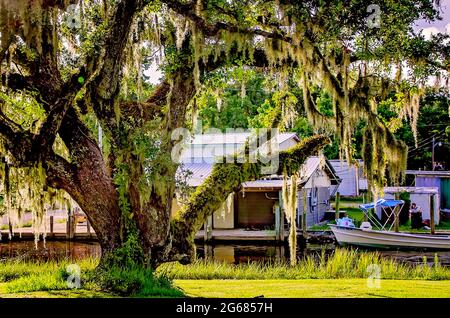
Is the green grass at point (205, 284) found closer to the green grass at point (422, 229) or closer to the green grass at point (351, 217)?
the green grass at point (422, 229)

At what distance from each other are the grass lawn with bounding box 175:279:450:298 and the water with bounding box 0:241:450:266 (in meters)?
8.33

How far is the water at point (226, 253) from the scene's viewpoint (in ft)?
68.9

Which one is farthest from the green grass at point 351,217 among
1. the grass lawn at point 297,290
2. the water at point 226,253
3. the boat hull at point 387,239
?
the grass lawn at point 297,290

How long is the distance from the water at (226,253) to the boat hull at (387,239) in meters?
0.42

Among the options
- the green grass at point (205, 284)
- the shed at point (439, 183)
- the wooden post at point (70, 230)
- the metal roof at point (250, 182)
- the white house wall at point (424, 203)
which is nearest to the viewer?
the green grass at point (205, 284)

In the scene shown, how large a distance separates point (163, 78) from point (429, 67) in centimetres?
539

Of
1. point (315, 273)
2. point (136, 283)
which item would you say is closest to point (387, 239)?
point (315, 273)

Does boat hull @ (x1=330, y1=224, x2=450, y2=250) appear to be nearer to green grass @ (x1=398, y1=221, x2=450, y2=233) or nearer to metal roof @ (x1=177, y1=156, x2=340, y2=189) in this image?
metal roof @ (x1=177, y1=156, x2=340, y2=189)

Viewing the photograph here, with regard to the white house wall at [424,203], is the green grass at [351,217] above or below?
below

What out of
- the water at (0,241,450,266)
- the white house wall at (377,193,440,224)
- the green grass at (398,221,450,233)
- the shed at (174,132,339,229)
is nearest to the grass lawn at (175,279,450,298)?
the water at (0,241,450,266)

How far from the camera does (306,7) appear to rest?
9641 millimetres

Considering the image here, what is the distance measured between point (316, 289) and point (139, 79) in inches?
206
